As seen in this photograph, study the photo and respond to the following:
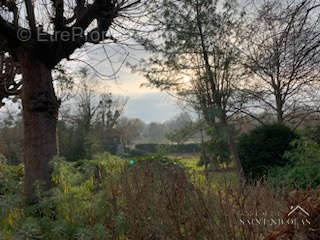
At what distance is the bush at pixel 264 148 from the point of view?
7551 mm

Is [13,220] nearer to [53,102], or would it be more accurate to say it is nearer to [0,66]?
[53,102]

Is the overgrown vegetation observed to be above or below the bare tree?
below

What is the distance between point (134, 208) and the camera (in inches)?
108

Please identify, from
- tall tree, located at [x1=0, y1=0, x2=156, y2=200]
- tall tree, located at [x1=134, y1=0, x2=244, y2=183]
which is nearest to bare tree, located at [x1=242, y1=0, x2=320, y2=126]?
tall tree, located at [x1=134, y1=0, x2=244, y2=183]

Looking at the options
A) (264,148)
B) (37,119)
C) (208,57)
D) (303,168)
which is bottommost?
(303,168)

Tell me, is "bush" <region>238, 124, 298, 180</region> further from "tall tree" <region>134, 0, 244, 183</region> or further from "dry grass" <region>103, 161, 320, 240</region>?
"dry grass" <region>103, 161, 320, 240</region>

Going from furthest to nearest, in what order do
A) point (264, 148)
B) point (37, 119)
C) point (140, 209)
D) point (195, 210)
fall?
point (264, 148)
point (37, 119)
point (140, 209)
point (195, 210)

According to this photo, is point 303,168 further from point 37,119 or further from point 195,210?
point 37,119

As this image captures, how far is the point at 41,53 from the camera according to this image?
3941 mm

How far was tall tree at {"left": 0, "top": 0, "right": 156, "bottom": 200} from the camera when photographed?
3.69 m

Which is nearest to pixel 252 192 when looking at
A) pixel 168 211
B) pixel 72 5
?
pixel 168 211

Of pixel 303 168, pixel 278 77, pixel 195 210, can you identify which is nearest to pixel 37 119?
pixel 195 210

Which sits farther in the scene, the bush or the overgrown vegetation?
the bush

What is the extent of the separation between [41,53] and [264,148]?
650 cm
